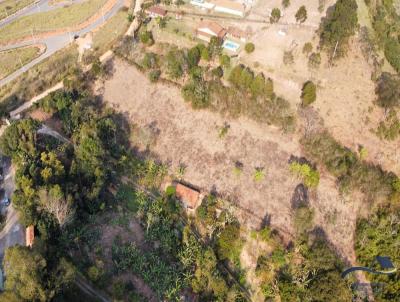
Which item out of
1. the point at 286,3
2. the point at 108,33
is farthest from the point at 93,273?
the point at 286,3

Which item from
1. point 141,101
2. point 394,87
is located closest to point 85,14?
point 141,101

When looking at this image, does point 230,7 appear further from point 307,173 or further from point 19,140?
point 19,140

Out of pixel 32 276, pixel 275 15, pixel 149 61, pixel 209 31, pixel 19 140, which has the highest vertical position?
pixel 275 15

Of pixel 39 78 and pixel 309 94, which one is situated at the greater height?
pixel 309 94

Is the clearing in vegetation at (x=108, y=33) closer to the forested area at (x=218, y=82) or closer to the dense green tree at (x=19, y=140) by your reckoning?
the forested area at (x=218, y=82)

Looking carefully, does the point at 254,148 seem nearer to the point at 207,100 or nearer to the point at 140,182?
the point at 207,100

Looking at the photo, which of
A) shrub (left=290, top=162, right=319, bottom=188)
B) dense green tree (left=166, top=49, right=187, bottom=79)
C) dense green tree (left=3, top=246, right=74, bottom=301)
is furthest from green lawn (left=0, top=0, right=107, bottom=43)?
dense green tree (left=3, top=246, right=74, bottom=301)
